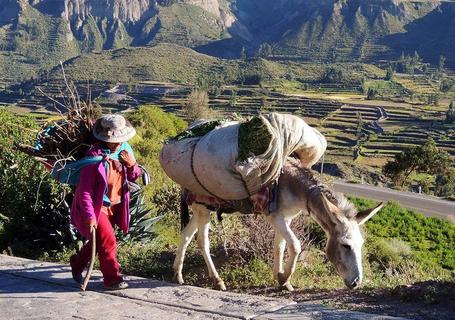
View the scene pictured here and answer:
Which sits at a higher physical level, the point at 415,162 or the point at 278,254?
the point at 278,254

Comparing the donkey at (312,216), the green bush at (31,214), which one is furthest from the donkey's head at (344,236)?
the green bush at (31,214)

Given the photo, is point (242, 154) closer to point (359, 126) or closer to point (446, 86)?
point (359, 126)

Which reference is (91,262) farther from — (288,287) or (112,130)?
(288,287)

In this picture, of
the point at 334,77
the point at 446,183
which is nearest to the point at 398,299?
the point at 446,183

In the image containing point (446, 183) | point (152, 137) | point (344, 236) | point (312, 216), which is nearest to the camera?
point (344, 236)

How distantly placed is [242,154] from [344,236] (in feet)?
3.93

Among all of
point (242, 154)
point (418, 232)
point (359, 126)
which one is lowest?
point (359, 126)

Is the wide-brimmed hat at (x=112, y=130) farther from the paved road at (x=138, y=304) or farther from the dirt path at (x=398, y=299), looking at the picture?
the dirt path at (x=398, y=299)

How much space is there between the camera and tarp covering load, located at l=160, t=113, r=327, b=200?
197 inches

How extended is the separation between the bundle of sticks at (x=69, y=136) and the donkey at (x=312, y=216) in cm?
128

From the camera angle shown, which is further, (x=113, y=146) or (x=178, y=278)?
(x=178, y=278)

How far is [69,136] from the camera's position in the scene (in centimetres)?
546

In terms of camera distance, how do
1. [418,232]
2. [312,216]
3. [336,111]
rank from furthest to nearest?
Answer: [336,111], [418,232], [312,216]

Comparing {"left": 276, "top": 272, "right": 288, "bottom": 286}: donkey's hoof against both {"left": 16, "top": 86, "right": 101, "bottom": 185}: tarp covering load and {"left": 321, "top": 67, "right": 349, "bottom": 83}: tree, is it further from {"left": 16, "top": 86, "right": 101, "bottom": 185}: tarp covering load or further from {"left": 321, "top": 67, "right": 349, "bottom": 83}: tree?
{"left": 321, "top": 67, "right": 349, "bottom": 83}: tree
